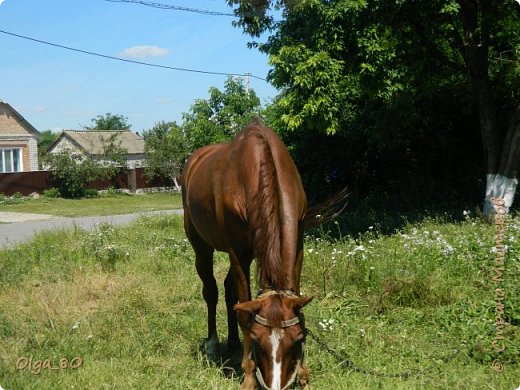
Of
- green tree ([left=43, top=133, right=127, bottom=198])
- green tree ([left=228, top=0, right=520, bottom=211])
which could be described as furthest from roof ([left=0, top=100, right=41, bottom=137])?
green tree ([left=228, top=0, right=520, bottom=211])

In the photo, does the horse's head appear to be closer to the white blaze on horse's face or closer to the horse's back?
the white blaze on horse's face

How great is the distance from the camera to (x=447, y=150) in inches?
554

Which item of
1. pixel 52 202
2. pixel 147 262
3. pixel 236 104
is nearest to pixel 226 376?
pixel 147 262

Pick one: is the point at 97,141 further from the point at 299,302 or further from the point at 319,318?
the point at 299,302

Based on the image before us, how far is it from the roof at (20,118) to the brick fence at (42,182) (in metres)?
5.33

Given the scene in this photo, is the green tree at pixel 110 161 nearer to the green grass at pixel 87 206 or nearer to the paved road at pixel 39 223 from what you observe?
the green grass at pixel 87 206

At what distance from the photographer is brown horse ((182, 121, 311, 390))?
3182mm

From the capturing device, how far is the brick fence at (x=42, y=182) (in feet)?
102

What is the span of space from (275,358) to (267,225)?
85cm

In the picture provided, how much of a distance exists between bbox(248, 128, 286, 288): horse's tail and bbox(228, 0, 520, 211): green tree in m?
5.56

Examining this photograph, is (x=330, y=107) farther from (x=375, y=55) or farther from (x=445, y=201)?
(x=445, y=201)

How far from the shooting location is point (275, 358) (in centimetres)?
311

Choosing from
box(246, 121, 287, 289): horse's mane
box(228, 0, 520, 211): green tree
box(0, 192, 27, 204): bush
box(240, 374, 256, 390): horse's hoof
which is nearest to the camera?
box(246, 121, 287, 289): horse's mane

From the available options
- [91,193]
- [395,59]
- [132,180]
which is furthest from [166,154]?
[395,59]
